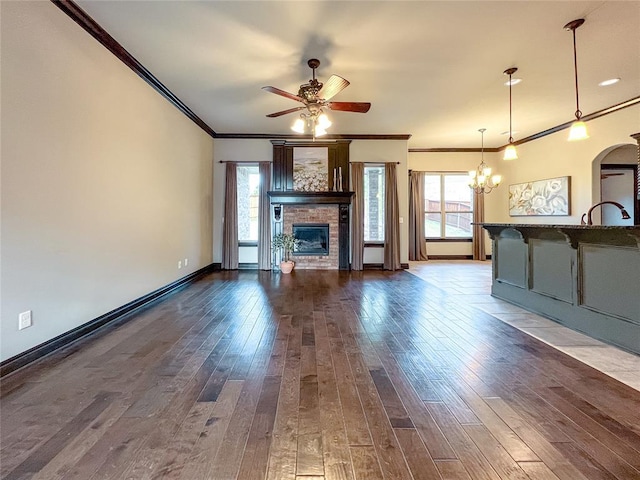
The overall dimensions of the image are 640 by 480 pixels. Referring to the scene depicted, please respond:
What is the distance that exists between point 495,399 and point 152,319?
11.3 ft

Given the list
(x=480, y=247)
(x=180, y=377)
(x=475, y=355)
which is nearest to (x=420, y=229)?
(x=480, y=247)

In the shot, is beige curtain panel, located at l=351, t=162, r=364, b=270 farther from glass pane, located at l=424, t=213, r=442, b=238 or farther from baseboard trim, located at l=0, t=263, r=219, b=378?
baseboard trim, located at l=0, t=263, r=219, b=378

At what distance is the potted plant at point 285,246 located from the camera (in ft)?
23.7

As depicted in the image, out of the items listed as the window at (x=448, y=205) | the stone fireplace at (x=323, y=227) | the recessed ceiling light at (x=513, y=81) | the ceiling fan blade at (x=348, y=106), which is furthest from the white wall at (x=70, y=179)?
the window at (x=448, y=205)

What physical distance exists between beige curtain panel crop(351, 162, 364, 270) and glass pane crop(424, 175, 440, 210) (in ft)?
8.99

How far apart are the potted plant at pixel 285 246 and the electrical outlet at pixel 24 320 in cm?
490

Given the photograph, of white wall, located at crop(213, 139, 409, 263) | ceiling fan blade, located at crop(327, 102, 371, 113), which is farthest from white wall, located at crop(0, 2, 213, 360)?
white wall, located at crop(213, 139, 409, 263)

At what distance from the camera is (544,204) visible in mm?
7527

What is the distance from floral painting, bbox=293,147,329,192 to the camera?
748cm

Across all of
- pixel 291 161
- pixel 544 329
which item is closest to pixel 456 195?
pixel 291 161

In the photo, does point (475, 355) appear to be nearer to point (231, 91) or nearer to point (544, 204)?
point (231, 91)

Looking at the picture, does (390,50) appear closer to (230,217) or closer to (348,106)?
(348,106)

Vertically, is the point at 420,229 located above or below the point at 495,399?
above

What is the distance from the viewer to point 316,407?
1941 mm
